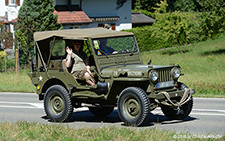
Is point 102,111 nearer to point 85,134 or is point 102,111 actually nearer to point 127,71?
point 127,71

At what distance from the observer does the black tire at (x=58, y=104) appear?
11.5 metres

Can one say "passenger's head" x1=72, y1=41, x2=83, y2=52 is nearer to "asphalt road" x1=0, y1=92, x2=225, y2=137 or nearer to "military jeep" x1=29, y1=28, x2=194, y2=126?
"military jeep" x1=29, y1=28, x2=194, y2=126

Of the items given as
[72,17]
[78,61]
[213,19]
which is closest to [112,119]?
[78,61]

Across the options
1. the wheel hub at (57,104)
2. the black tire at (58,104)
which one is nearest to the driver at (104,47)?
the black tire at (58,104)

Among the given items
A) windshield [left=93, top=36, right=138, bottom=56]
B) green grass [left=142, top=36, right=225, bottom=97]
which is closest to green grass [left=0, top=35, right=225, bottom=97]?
green grass [left=142, top=36, right=225, bottom=97]

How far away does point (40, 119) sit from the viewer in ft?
41.7

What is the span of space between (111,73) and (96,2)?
138 feet

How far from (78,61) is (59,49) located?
48.1 inches

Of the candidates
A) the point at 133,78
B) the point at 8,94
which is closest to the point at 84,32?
the point at 133,78

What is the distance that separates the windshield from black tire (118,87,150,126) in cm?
167

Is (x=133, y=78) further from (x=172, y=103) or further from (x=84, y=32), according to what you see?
(x=84, y=32)

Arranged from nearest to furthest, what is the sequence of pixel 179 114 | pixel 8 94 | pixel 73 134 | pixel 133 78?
pixel 73 134 < pixel 133 78 < pixel 179 114 < pixel 8 94

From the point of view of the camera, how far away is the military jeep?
10.4 m

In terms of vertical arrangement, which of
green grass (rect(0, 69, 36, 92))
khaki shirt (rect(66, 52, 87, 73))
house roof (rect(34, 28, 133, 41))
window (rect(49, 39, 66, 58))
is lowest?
green grass (rect(0, 69, 36, 92))
